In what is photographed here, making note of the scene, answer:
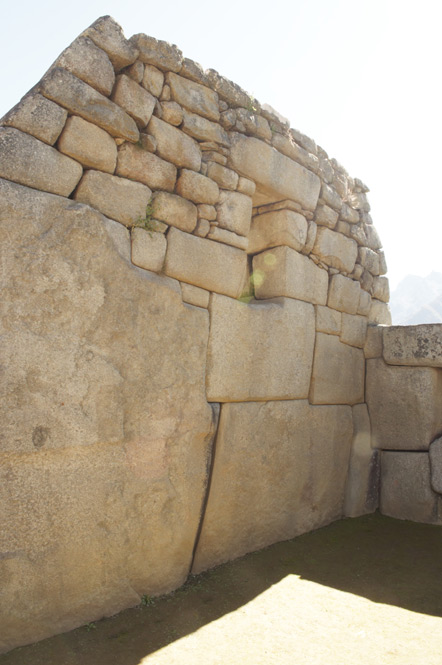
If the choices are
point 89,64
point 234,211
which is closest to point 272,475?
point 234,211

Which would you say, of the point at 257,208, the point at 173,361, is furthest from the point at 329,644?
the point at 257,208

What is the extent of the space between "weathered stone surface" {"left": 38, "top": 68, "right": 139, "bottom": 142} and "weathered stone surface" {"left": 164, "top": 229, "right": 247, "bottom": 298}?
2.08 ft

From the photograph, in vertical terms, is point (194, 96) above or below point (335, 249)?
above

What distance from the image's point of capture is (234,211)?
10.5 ft

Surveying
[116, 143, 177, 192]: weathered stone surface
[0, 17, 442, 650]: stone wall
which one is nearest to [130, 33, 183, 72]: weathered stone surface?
[0, 17, 442, 650]: stone wall

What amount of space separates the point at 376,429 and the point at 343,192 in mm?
2329

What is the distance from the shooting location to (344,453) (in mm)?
4168

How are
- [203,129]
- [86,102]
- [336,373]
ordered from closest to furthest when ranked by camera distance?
[86,102] < [203,129] < [336,373]

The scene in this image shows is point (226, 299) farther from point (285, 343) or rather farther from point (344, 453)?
point (344, 453)

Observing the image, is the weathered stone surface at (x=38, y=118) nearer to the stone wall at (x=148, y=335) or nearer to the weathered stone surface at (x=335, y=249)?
the stone wall at (x=148, y=335)

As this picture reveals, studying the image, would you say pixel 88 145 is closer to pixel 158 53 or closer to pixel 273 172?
pixel 158 53

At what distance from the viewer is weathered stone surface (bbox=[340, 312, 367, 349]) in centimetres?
431

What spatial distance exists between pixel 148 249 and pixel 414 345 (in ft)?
9.28

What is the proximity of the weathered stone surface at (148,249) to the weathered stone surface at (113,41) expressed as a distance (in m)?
0.97
